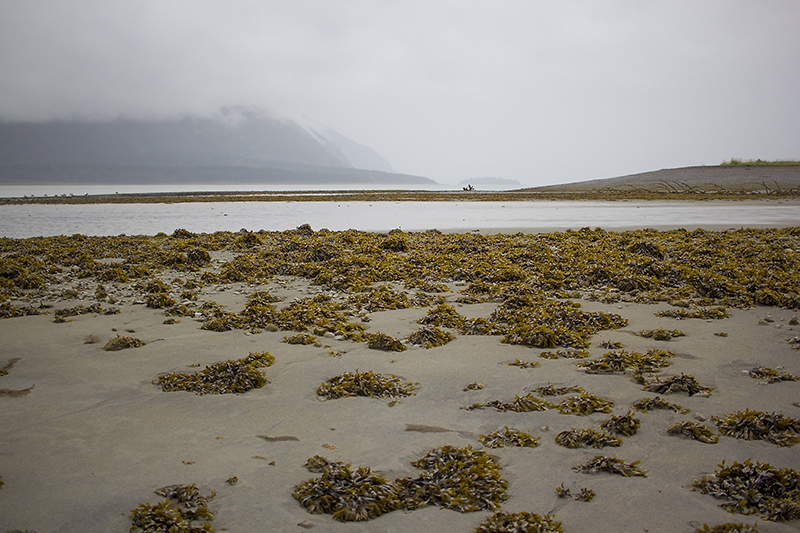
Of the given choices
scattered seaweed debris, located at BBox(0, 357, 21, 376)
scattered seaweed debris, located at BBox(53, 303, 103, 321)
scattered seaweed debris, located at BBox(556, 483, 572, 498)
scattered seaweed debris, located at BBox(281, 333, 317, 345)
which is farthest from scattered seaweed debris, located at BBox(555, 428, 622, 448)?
scattered seaweed debris, located at BBox(53, 303, 103, 321)

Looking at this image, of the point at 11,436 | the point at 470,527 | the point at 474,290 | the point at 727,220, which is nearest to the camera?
the point at 470,527

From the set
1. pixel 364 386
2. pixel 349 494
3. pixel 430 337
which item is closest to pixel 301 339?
pixel 430 337

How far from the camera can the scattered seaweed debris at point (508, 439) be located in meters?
3.58

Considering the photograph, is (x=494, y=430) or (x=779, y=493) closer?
(x=779, y=493)

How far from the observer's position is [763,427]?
3576 millimetres

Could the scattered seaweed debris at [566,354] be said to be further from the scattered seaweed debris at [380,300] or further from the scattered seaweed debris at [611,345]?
the scattered seaweed debris at [380,300]

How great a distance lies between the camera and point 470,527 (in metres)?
2.75

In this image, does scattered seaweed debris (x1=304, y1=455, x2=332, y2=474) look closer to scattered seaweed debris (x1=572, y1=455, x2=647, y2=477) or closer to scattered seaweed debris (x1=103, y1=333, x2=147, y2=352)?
scattered seaweed debris (x1=572, y1=455, x2=647, y2=477)

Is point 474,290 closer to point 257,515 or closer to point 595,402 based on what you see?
point 595,402

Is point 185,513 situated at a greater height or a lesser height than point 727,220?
lesser

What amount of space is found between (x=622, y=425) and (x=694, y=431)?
1.61 feet

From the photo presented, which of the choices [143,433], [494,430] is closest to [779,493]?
[494,430]

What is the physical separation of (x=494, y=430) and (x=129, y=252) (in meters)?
12.5

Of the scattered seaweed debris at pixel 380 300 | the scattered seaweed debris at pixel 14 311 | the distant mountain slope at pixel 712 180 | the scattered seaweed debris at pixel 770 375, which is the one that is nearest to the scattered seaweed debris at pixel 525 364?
the scattered seaweed debris at pixel 770 375
